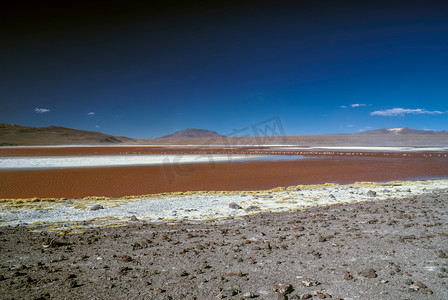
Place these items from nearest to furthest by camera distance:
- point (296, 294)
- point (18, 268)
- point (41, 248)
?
point (296, 294)
point (18, 268)
point (41, 248)

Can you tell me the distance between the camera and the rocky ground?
3908mm

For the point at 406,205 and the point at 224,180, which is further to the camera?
the point at 224,180

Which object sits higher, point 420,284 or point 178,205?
point 420,284

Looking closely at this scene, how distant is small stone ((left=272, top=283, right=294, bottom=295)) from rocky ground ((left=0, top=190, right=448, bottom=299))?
0.5 inches

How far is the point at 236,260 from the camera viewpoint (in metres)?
4.97

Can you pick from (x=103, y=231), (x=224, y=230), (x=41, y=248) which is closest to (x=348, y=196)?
(x=224, y=230)

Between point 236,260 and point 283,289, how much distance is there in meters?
1.23

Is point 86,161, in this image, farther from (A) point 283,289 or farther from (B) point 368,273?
(B) point 368,273

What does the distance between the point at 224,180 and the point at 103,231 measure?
1161 centimetres

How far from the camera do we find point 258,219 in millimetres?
7949

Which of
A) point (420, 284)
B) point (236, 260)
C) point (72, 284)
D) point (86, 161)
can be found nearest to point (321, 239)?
point (236, 260)

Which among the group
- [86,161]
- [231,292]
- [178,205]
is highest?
[86,161]

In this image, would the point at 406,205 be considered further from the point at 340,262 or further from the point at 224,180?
the point at 224,180

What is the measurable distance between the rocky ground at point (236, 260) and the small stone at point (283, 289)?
1cm
